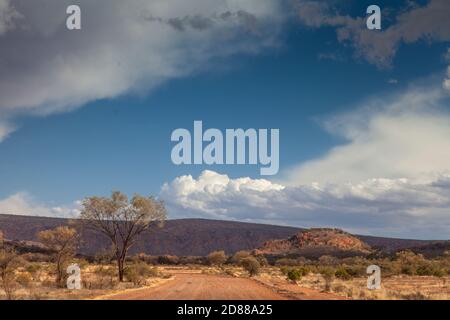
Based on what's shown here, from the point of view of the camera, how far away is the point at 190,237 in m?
176

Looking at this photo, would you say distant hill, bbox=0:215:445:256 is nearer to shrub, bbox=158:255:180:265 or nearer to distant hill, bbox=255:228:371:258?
distant hill, bbox=255:228:371:258

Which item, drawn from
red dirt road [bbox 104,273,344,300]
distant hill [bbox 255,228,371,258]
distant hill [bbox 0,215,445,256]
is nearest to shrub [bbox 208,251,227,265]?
distant hill [bbox 255,228,371,258]

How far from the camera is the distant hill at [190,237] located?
162000 mm

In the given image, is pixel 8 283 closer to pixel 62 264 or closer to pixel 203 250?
pixel 62 264

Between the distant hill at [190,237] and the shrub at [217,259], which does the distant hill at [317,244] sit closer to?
the distant hill at [190,237]

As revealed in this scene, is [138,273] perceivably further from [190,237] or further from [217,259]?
[190,237]

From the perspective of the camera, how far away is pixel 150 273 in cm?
5891

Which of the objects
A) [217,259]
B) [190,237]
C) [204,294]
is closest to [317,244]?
[217,259]

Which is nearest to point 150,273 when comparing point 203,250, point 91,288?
point 91,288

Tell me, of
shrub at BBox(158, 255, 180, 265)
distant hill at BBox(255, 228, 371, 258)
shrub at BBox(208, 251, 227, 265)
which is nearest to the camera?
shrub at BBox(208, 251, 227, 265)

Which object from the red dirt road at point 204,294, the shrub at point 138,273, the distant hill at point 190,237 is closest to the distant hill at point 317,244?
the distant hill at point 190,237

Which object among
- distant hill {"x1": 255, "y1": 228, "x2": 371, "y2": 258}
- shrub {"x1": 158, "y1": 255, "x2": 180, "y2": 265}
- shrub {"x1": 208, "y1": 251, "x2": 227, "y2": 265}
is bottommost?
shrub {"x1": 158, "y1": 255, "x2": 180, "y2": 265}

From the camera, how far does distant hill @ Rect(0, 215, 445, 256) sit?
162m
